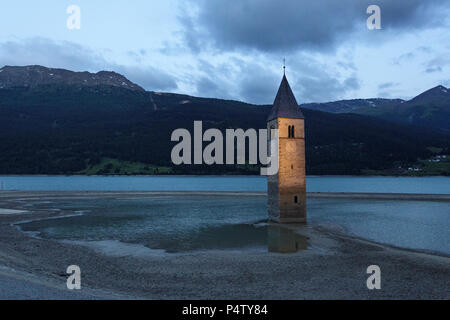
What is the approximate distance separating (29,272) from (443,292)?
2153 centimetres

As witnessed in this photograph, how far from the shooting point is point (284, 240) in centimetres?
3412

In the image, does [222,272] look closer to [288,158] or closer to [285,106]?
[288,158]

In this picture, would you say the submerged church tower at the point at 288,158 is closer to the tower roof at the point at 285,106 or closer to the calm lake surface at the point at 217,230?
the tower roof at the point at 285,106

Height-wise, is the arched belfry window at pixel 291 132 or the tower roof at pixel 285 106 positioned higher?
the tower roof at pixel 285 106

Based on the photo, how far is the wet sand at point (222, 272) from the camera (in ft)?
58.9

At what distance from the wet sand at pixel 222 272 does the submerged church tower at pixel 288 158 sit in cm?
876

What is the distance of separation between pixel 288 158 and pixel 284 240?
10348mm

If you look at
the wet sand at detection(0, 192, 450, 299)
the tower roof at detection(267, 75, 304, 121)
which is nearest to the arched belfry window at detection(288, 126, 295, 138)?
the tower roof at detection(267, 75, 304, 121)

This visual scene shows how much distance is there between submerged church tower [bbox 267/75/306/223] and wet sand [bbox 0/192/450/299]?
28.7ft

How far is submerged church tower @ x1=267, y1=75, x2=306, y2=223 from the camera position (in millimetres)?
40875

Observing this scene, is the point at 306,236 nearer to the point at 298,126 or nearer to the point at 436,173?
the point at 298,126

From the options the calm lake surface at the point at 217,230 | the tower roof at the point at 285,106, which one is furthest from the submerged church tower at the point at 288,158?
the calm lake surface at the point at 217,230

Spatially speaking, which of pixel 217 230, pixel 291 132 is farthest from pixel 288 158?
pixel 217 230

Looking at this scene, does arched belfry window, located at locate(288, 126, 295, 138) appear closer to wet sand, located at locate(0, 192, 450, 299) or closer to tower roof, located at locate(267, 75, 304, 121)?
tower roof, located at locate(267, 75, 304, 121)
